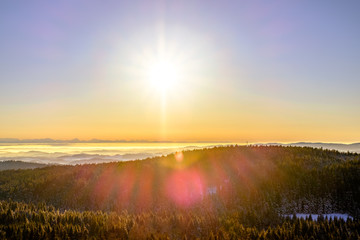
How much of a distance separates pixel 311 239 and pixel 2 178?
26.5 meters

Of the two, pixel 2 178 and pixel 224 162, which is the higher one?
pixel 224 162

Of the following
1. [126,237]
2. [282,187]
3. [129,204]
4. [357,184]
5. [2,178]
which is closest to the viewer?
[126,237]

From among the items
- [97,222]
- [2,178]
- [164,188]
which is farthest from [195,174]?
[2,178]

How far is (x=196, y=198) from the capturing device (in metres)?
14.8

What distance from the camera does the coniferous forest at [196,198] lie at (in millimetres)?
8000

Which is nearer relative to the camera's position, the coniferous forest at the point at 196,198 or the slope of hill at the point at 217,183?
the coniferous forest at the point at 196,198

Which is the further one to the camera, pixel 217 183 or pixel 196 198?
pixel 217 183

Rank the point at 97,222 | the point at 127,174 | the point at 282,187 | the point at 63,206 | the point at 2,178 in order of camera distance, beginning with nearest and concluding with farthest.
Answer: the point at 97,222 → the point at 282,187 → the point at 63,206 → the point at 127,174 → the point at 2,178

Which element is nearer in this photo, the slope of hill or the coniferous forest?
the coniferous forest

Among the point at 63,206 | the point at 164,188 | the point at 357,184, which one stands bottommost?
the point at 63,206

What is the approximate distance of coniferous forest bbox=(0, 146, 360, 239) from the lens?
8.00m

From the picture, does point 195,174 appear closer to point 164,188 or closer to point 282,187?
point 164,188

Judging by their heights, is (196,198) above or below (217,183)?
below

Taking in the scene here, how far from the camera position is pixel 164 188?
16875 millimetres
